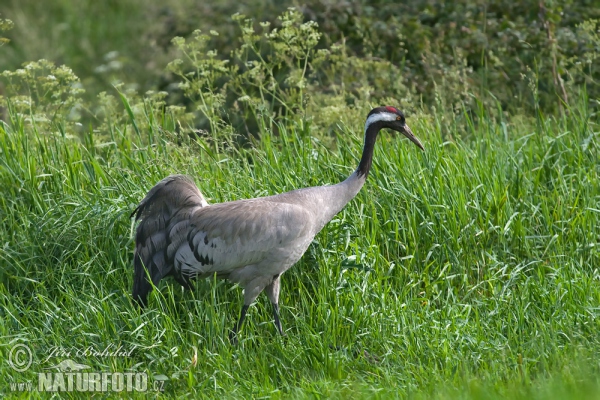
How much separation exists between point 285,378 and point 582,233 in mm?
2343

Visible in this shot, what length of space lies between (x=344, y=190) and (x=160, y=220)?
1194mm

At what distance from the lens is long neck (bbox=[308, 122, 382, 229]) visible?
5277 mm

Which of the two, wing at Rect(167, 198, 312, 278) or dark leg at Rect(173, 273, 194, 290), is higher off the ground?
wing at Rect(167, 198, 312, 278)

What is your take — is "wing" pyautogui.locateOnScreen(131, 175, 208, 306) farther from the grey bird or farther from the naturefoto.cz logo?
the naturefoto.cz logo

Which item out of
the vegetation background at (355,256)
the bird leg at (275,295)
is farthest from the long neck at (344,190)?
the bird leg at (275,295)

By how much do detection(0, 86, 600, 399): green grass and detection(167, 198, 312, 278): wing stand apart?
18 centimetres

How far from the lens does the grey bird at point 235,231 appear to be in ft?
16.8

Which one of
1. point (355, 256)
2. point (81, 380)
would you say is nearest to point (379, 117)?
point (355, 256)

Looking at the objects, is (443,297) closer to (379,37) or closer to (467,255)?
(467,255)

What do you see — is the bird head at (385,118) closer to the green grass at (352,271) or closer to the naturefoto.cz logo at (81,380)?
the green grass at (352,271)

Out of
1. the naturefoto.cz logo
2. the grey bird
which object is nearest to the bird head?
the grey bird

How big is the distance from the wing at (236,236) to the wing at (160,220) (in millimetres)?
61

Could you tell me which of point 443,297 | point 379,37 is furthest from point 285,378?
point 379,37

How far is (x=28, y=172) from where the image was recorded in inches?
239
